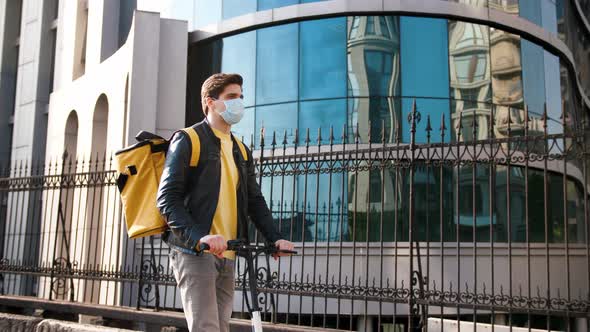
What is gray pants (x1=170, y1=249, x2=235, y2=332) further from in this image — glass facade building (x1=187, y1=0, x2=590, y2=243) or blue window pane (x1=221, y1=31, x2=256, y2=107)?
blue window pane (x1=221, y1=31, x2=256, y2=107)

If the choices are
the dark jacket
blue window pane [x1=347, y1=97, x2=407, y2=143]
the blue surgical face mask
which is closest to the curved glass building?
blue window pane [x1=347, y1=97, x2=407, y2=143]

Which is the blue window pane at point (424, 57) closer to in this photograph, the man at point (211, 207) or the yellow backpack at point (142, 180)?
the man at point (211, 207)

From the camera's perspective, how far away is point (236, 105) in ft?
12.5

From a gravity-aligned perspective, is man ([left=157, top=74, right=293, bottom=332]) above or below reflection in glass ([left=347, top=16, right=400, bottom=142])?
below

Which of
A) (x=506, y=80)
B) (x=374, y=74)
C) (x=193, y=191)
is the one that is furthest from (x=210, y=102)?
(x=506, y=80)

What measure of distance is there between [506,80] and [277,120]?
19.6ft

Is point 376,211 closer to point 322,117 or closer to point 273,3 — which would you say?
point 322,117

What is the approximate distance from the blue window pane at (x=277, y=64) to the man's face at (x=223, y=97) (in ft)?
43.4

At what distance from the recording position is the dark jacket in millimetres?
3406

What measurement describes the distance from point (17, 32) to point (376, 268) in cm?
2412

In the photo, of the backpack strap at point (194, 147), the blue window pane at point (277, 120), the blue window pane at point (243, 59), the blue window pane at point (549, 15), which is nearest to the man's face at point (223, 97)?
the backpack strap at point (194, 147)

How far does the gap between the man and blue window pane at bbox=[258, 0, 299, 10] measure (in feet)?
45.7

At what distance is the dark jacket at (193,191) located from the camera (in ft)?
11.2

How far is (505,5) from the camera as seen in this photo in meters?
17.5
